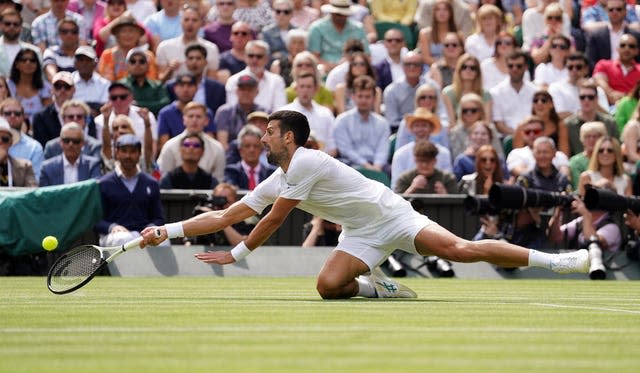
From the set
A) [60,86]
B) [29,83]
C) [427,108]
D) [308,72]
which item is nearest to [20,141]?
[60,86]

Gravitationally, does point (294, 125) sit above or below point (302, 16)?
below

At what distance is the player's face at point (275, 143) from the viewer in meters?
11.1

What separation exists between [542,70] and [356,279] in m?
10.7

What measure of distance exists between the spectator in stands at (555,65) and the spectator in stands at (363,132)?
3.35 m

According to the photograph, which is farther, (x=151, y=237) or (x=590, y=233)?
(x=590, y=233)

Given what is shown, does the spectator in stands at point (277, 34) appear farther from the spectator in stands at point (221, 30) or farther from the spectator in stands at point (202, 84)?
the spectator in stands at point (202, 84)

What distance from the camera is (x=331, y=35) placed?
21703mm

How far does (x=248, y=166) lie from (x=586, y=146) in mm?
4414

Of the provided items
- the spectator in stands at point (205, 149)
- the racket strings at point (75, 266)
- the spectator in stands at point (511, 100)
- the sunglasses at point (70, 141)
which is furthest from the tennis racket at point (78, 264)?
the spectator in stands at point (511, 100)

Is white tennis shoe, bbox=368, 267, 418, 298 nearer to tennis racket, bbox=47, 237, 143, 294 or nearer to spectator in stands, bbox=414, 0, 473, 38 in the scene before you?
tennis racket, bbox=47, 237, 143, 294

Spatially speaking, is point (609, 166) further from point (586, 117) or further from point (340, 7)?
point (340, 7)

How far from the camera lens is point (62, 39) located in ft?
65.4

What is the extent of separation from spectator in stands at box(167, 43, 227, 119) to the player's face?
8865mm

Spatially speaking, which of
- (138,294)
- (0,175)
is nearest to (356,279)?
(138,294)
